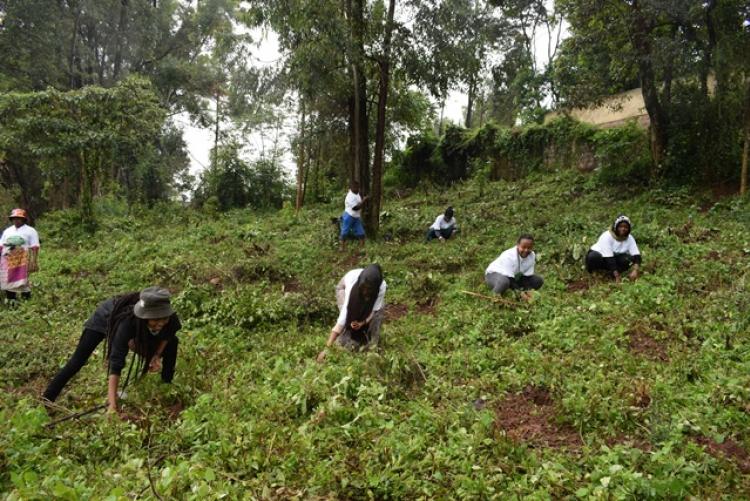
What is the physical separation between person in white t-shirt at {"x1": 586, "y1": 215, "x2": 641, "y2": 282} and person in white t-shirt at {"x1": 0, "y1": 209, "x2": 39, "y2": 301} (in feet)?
26.0

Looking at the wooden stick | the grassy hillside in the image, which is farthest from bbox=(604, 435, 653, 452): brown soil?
the wooden stick

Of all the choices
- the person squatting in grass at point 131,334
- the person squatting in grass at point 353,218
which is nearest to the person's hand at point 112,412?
the person squatting in grass at point 131,334

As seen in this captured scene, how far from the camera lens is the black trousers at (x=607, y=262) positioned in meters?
7.12

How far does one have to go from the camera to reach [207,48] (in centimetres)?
2494

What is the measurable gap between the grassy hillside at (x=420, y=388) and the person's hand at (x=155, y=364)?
0.13m

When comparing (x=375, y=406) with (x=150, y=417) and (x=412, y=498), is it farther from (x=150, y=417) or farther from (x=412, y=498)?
(x=150, y=417)

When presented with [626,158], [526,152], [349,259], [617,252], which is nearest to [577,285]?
[617,252]

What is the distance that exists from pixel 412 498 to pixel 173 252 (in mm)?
9166

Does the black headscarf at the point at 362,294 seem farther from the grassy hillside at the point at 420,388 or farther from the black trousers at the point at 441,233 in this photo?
the black trousers at the point at 441,233

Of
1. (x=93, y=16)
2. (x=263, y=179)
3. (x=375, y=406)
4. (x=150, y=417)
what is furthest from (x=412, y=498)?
(x=93, y=16)

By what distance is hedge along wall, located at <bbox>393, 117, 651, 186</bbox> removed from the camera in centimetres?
1292

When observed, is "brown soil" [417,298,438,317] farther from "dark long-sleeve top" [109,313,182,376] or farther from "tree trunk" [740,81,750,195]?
"tree trunk" [740,81,750,195]

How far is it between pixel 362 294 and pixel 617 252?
13.6 feet

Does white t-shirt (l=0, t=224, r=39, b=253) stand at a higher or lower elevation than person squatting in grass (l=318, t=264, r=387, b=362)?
higher
